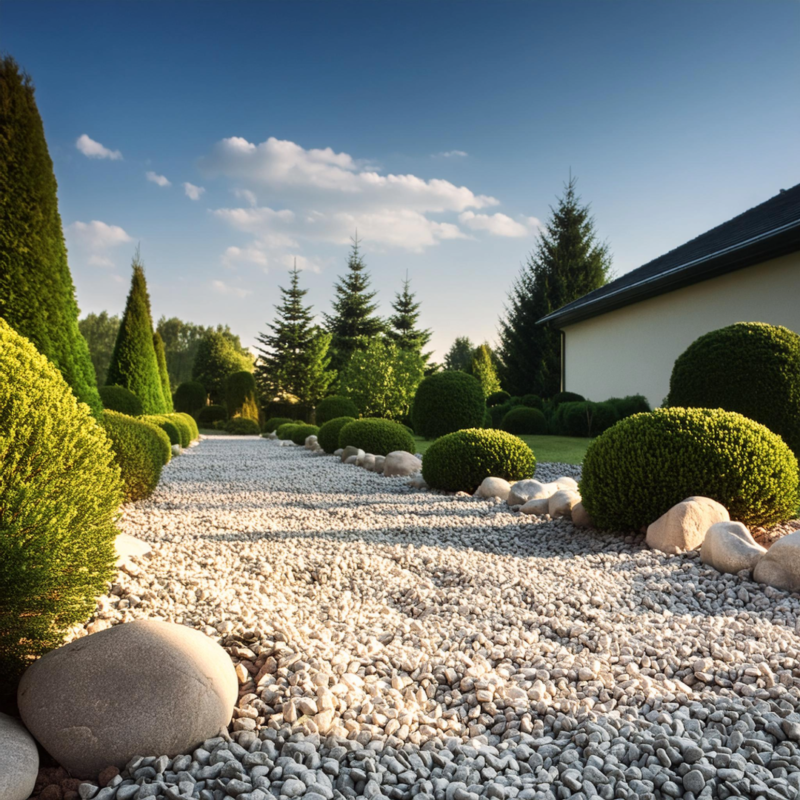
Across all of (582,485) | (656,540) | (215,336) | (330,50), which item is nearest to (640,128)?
(330,50)

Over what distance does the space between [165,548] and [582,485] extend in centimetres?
359

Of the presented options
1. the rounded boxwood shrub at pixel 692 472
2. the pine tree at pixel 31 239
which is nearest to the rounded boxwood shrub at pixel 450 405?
the rounded boxwood shrub at pixel 692 472

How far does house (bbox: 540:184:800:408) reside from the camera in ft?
30.7

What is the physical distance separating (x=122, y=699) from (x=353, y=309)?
98.2 feet

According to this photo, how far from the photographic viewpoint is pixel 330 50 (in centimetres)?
724

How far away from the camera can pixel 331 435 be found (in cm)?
1180

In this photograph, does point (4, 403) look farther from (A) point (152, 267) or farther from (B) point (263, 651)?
(A) point (152, 267)

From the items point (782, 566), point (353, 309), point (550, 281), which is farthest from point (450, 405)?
point (353, 309)

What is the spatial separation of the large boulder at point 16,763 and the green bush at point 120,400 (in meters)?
9.28

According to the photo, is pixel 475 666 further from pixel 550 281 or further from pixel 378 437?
pixel 550 281

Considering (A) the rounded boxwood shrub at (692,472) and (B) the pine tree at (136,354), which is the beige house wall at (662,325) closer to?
(A) the rounded boxwood shrub at (692,472)

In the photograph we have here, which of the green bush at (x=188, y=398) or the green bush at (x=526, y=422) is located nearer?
the green bush at (x=526, y=422)

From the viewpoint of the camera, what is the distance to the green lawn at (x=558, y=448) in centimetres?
916

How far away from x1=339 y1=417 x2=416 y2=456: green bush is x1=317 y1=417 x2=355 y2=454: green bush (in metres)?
1.32
